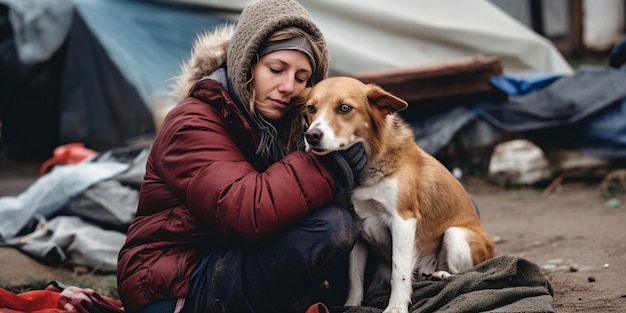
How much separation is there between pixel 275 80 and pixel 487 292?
1.27 metres

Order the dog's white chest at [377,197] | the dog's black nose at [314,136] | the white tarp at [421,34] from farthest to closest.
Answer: the white tarp at [421,34] < the dog's white chest at [377,197] < the dog's black nose at [314,136]

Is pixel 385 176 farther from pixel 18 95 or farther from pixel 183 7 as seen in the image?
pixel 18 95

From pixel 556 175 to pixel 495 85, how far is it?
102 cm

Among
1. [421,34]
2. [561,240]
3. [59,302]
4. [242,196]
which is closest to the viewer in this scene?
[242,196]

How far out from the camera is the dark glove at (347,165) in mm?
2922

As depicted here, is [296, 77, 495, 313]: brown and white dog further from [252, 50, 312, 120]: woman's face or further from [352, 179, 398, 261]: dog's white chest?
[252, 50, 312, 120]: woman's face

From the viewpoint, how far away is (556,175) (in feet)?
21.4

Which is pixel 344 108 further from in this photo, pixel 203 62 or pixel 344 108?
pixel 203 62

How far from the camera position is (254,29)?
9.66 ft

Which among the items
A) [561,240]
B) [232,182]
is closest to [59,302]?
[232,182]

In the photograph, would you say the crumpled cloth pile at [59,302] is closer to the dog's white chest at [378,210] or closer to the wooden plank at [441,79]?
the dog's white chest at [378,210]

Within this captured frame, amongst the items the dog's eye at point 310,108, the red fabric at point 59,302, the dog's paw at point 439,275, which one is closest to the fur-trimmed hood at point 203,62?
the dog's eye at point 310,108

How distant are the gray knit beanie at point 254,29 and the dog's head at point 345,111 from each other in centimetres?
27

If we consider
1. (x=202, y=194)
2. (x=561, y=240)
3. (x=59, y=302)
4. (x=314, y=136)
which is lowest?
(x=561, y=240)
